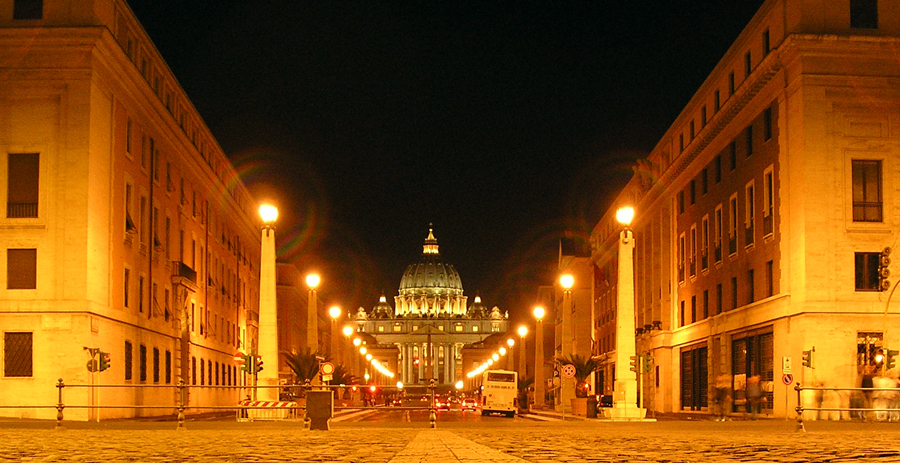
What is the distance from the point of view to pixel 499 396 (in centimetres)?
6538

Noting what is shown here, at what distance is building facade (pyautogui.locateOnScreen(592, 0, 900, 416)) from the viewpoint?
134ft

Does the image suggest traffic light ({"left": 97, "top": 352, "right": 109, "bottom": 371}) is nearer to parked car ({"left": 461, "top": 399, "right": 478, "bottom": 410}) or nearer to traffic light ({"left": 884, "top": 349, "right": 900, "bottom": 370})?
traffic light ({"left": 884, "top": 349, "right": 900, "bottom": 370})

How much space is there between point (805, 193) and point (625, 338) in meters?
9.08

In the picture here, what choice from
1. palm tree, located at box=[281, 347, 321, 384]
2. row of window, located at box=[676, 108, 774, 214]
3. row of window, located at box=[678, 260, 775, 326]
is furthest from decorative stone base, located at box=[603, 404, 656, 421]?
palm tree, located at box=[281, 347, 321, 384]

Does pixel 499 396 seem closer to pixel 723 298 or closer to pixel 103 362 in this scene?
pixel 723 298

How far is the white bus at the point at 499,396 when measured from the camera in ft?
212

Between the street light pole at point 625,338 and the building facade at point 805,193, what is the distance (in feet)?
5.82

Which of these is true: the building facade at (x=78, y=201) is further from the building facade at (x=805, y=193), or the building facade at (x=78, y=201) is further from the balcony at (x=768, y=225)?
the balcony at (x=768, y=225)

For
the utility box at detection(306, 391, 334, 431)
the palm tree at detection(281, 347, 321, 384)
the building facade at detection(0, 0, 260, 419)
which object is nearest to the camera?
the utility box at detection(306, 391, 334, 431)

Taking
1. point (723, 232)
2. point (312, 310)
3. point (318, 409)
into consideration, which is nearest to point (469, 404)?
point (723, 232)

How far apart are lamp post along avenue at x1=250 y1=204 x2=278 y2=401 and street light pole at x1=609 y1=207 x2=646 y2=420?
11529 mm

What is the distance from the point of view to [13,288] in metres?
40.9

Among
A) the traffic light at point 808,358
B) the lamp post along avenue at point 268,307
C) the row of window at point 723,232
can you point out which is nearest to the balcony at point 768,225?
the row of window at point 723,232

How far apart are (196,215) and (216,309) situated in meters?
8.97
